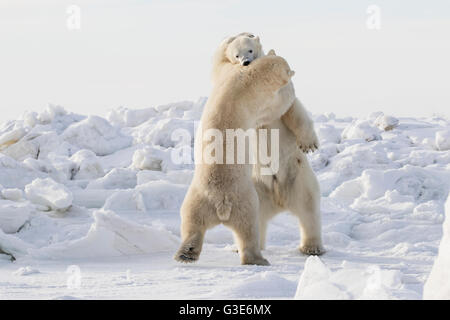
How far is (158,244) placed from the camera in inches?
167

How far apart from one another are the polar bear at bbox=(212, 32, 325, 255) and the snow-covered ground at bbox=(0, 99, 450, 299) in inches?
7.9

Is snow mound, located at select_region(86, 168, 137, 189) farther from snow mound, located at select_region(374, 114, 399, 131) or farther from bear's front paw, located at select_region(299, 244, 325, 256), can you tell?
snow mound, located at select_region(374, 114, 399, 131)

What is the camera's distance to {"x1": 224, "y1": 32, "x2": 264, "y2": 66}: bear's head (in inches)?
154

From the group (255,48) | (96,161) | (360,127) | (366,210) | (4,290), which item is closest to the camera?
(4,290)

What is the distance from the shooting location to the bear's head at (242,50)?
3.91 m

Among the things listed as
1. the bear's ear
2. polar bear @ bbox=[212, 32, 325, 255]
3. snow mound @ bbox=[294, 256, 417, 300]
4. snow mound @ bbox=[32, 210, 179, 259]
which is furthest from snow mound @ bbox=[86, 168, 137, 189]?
snow mound @ bbox=[294, 256, 417, 300]

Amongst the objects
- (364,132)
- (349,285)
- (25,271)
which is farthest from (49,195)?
(364,132)

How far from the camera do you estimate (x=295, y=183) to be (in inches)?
170

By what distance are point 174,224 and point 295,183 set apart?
5.21ft

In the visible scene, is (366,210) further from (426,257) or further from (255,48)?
(255,48)

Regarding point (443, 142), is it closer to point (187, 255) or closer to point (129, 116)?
point (129, 116)
